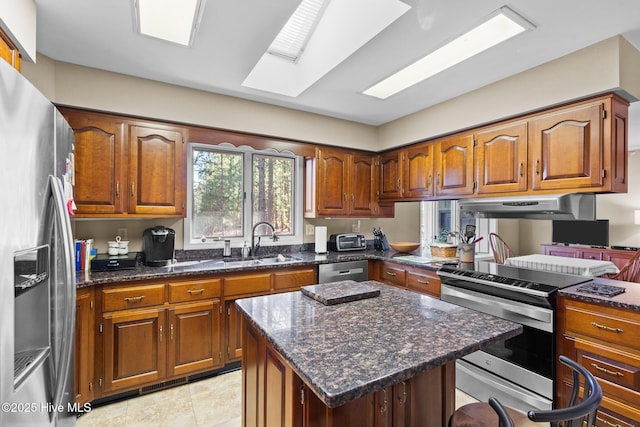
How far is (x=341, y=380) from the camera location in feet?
2.85

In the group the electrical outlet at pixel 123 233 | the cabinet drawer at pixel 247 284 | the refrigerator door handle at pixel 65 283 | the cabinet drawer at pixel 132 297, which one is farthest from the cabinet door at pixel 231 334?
the refrigerator door handle at pixel 65 283

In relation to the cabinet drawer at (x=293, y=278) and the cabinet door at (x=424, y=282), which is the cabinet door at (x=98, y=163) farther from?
the cabinet door at (x=424, y=282)

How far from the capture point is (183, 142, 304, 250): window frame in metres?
3.14

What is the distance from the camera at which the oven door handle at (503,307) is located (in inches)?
79.8

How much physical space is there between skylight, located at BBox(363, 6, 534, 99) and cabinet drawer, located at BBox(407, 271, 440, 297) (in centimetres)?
173

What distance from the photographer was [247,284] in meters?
2.73

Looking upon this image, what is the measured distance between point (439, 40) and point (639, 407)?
7.73ft

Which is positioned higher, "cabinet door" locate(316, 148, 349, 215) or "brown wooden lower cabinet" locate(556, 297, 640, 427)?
"cabinet door" locate(316, 148, 349, 215)

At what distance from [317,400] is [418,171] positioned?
286 centimetres

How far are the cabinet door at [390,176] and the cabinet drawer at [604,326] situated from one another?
202 centimetres

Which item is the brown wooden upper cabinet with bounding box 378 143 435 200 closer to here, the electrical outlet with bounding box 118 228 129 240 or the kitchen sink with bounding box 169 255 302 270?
the kitchen sink with bounding box 169 255 302 270

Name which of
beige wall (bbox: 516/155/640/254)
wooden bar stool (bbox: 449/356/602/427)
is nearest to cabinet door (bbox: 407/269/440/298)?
wooden bar stool (bbox: 449/356/602/427)

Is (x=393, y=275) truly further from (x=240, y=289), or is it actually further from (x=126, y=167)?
(x=126, y=167)

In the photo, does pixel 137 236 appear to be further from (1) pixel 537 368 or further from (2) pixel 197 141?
(1) pixel 537 368
